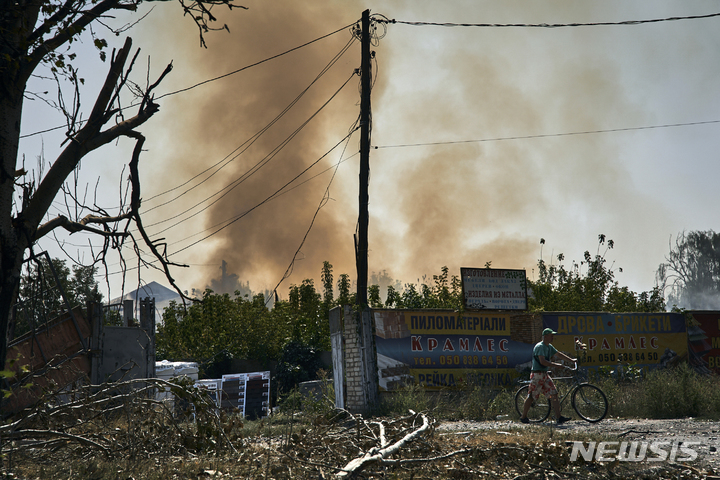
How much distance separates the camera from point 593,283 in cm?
2462

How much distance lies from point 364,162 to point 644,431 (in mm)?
9289

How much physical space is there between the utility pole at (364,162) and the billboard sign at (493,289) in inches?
128

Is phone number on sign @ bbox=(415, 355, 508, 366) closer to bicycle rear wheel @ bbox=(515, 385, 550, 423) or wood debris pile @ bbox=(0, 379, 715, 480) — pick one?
bicycle rear wheel @ bbox=(515, 385, 550, 423)

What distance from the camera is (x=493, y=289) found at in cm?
1541

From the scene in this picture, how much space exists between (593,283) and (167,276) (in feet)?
78.4

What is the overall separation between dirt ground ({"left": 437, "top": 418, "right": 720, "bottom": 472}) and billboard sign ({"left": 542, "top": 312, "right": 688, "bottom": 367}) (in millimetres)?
5228

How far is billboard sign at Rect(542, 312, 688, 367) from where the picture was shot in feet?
51.6

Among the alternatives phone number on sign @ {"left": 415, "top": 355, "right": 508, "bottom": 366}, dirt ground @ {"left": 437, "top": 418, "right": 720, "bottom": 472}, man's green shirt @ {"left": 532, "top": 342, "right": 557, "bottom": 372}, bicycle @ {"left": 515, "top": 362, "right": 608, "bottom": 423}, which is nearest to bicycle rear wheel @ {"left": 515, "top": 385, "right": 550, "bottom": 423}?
bicycle @ {"left": 515, "top": 362, "right": 608, "bottom": 423}

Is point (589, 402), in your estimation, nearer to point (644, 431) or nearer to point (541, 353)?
point (541, 353)

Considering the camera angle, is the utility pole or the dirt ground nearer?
the dirt ground

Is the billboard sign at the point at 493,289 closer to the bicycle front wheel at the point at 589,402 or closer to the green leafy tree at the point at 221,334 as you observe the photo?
the bicycle front wheel at the point at 589,402

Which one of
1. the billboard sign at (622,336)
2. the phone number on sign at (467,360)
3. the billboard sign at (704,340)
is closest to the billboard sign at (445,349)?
the phone number on sign at (467,360)

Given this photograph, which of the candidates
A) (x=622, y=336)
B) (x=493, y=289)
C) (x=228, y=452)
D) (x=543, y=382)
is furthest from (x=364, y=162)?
(x=622, y=336)

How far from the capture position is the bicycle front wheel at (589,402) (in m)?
10.2
